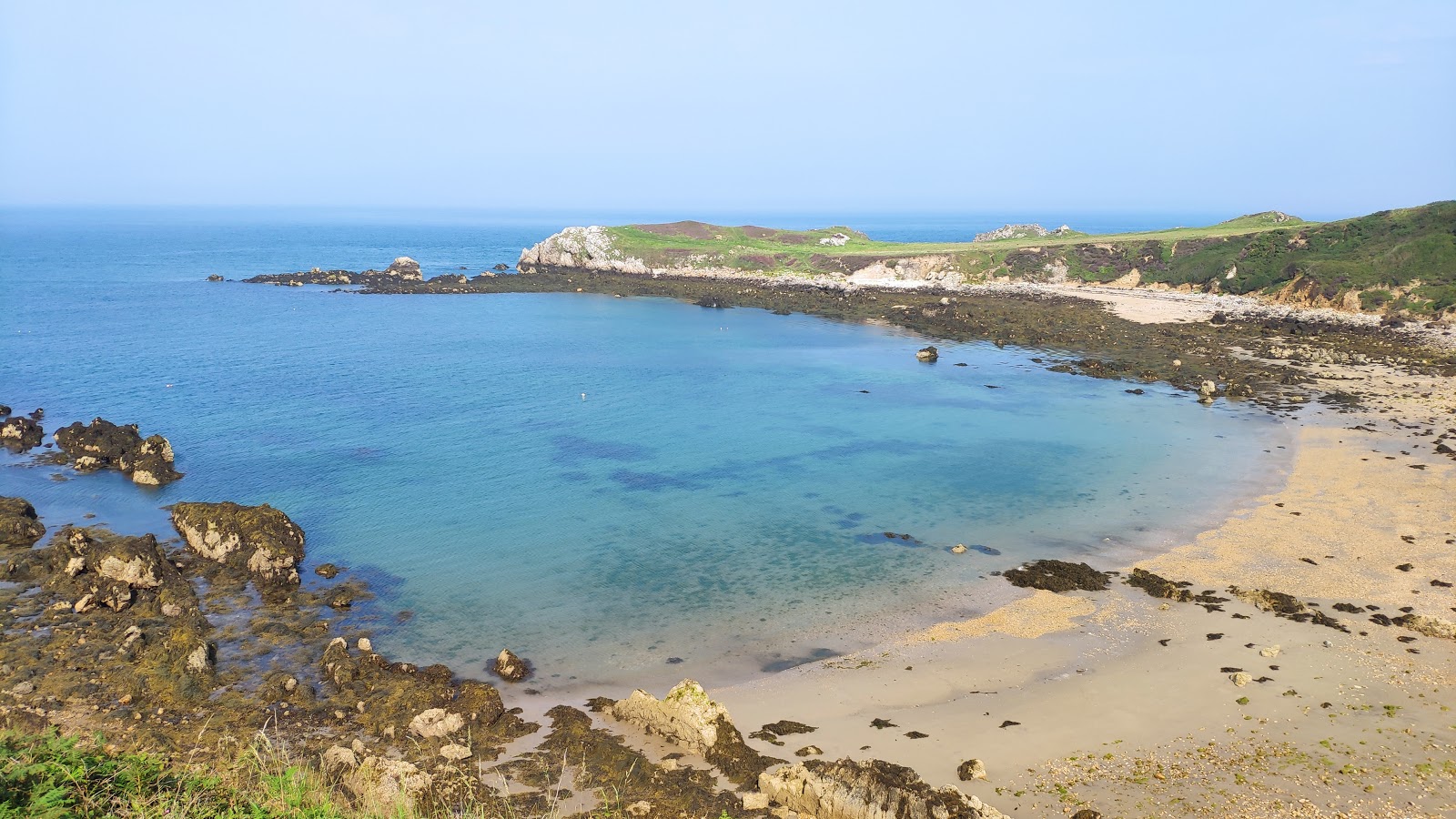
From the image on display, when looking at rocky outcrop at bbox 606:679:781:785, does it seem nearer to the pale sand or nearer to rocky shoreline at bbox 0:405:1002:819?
rocky shoreline at bbox 0:405:1002:819

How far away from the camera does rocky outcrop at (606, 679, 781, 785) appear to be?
14.8m

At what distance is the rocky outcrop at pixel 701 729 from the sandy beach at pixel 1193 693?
2.94 ft

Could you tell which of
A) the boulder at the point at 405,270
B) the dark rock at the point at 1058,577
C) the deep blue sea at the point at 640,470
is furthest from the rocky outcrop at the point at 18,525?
the boulder at the point at 405,270

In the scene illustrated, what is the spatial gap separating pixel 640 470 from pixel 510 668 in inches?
619

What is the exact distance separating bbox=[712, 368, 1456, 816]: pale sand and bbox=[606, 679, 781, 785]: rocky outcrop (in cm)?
95

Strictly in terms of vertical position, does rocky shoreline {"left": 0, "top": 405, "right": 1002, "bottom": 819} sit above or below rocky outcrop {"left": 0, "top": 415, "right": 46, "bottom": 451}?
below

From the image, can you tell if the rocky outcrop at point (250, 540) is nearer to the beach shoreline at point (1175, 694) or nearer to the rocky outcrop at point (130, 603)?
the rocky outcrop at point (130, 603)

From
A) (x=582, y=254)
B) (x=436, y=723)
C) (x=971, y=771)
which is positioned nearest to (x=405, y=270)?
(x=582, y=254)

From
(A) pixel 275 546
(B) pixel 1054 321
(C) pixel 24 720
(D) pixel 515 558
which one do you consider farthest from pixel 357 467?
(B) pixel 1054 321

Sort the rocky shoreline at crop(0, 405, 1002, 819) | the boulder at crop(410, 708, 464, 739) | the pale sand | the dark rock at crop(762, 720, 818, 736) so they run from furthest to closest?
the dark rock at crop(762, 720, 818, 736) → the boulder at crop(410, 708, 464, 739) → the pale sand → the rocky shoreline at crop(0, 405, 1002, 819)

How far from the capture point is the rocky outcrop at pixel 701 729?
583 inches

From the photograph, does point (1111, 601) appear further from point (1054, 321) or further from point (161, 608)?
point (1054, 321)

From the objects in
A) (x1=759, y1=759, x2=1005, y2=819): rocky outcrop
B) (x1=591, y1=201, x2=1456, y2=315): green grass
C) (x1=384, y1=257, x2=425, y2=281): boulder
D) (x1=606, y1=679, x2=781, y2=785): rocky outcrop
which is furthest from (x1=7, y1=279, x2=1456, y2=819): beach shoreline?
(x1=384, y1=257, x2=425, y2=281): boulder

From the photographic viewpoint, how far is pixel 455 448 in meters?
35.6
